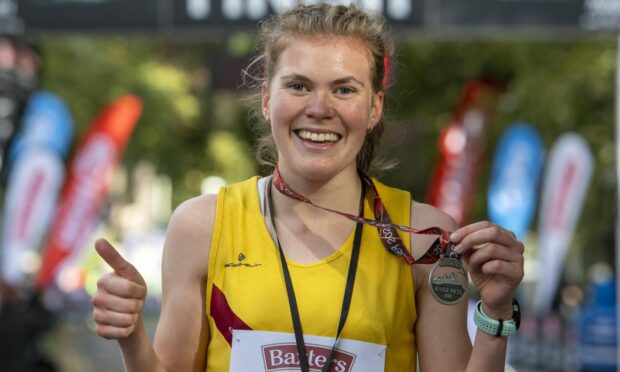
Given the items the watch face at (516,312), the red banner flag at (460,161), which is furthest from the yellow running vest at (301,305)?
the red banner flag at (460,161)

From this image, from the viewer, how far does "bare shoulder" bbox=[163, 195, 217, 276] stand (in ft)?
9.05

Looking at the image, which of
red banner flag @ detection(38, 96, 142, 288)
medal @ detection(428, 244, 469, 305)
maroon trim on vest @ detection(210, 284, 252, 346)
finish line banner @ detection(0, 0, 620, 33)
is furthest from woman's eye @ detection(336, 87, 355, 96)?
red banner flag @ detection(38, 96, 142, 288)

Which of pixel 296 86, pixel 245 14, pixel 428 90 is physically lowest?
pixel 296 86

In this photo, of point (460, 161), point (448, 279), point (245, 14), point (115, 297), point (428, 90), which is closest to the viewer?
point (115, 297)

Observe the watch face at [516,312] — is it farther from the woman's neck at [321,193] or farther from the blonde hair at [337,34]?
the blonde hair at [337,34]

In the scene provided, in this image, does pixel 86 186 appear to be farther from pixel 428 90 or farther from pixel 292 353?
pixel 292 353

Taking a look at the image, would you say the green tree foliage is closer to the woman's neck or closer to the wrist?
the woman's neck

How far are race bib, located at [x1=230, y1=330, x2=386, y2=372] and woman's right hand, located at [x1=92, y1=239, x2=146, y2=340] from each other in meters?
0.29

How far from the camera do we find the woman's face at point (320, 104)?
269cm

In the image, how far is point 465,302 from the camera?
2732 mm

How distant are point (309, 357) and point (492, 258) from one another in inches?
18.4

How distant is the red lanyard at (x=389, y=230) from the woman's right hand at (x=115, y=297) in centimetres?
49

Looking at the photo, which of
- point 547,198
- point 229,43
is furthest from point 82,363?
point 547,198

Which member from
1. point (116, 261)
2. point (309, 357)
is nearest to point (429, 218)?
point (309, 357)
